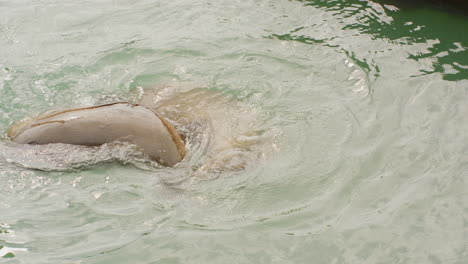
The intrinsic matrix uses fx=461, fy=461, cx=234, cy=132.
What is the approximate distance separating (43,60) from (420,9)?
507 cm

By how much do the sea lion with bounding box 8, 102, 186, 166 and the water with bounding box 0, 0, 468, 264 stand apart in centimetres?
11

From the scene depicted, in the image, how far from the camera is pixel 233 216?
345 centimetres

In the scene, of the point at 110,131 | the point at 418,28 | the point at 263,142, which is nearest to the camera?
the point at 110,131

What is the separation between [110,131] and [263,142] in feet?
4.50

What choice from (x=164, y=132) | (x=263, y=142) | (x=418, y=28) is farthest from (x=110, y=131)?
(x=418, y=28)

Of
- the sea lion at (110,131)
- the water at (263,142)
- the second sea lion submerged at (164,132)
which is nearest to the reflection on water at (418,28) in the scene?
the water at (263,142)

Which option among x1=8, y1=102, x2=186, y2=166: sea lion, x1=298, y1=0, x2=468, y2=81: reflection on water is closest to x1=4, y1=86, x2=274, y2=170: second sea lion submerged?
x1=8, y1=102, x2=186, y2=166: sea lion

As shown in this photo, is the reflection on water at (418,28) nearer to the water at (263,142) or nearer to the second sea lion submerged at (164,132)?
the water at (263,142)

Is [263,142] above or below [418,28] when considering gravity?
below

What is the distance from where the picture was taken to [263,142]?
4.23m

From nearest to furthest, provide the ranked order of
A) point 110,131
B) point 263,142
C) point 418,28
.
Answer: point 110,131, point 263,142, point 418,28

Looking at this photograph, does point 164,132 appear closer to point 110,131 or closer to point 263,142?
point 110,131

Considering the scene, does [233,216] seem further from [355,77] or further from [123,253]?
[355,77]

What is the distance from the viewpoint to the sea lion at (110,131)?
12.1 ft
